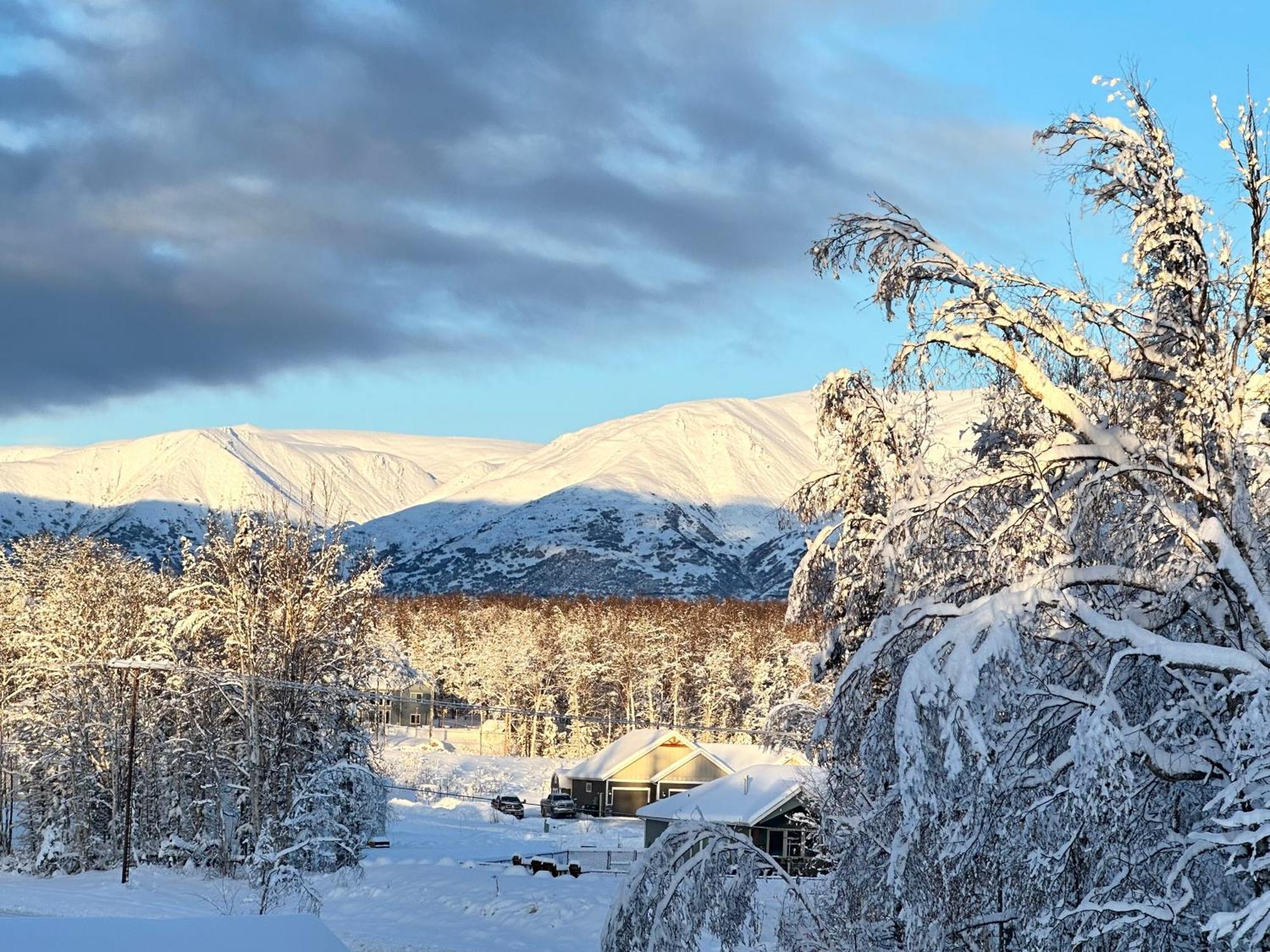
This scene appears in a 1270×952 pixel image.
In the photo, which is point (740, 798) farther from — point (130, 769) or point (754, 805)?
point (130, 769)

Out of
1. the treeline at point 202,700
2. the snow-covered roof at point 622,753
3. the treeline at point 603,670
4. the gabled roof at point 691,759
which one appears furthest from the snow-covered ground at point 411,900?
the treeline at point 603,670

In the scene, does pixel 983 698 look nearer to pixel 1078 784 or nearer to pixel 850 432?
pixel 1078 784

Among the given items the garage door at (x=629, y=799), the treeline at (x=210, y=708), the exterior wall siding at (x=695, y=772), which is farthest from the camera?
the garage door at (x=629, y=799)

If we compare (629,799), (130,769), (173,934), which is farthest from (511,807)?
(173,934)

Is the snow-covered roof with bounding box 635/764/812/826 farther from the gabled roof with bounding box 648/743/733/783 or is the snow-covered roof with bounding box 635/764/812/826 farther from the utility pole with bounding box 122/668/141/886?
the gabled roof with bounding box 648/743/733/783

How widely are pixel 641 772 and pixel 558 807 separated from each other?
570cm

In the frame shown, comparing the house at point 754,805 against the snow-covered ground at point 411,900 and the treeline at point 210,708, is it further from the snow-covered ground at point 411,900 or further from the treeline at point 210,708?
the treeline at point 210,708

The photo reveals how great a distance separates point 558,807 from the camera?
73.2 meters

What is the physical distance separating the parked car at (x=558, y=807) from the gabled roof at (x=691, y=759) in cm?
468

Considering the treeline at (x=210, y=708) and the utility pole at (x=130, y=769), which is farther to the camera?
the treeline at (x=210, y=708)

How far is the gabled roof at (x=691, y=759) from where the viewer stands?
72.8m

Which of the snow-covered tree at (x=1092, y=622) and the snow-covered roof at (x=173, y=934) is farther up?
the snow-covered tree at (x=1092, y=622)

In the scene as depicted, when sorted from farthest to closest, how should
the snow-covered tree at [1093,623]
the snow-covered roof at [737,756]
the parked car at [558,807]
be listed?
1. the parked car at [558,807]
2. the snow-covered roof at [737,756]
3. the snow-covered tree at [1093,623]

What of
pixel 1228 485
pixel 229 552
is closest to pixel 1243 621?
pixel 1228 485
